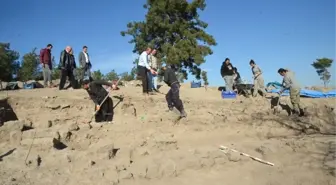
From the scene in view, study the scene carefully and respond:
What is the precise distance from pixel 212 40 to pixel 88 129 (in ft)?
57.6

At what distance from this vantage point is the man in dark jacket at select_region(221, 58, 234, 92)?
12.5 meters

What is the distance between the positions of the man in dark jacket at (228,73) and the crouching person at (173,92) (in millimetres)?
3804

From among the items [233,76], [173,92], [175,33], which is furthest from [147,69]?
[175,33]

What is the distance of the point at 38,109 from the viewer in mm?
8656

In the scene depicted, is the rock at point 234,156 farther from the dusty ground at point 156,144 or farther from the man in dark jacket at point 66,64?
the man in dark jacket at point 66,64

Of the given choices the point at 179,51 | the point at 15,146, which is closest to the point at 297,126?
the point at 15,146

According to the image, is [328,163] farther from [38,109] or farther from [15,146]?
[38,109]

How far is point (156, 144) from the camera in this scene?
25.7 feet

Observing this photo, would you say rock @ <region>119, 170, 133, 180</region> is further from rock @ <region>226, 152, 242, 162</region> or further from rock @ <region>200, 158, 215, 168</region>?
rock @ <region>226, 152, 242, 162</region>

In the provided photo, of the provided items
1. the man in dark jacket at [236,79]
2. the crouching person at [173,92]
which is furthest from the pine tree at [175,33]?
the crouching person at [173,92]

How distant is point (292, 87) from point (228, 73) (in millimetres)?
2755

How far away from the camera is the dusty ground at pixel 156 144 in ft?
19.7

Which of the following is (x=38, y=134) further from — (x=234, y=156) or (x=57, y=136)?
(x=234, y=156)

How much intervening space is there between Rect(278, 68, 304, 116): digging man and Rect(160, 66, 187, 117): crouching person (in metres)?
3.74
